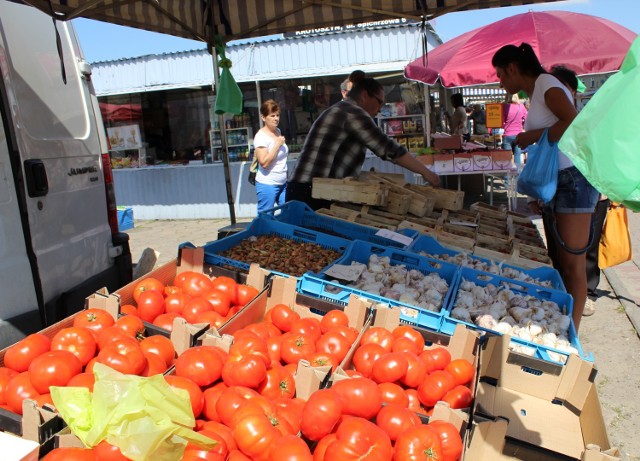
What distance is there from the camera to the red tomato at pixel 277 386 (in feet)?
6.92

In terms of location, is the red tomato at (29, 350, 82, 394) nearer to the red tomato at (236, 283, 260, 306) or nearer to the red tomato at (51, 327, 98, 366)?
the red tomato at (51, 327, 98, 366)

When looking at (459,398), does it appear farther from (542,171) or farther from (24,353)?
(542,171)

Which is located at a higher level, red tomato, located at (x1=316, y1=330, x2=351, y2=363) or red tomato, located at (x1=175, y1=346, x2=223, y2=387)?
red tomato, located at (x1=175, y1=346, x2=223, y2=387)

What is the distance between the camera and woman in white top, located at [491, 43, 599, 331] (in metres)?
3.94

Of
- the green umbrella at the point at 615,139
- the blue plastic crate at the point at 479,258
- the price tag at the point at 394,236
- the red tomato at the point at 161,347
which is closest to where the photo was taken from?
the green umbrella at the point at 615,139

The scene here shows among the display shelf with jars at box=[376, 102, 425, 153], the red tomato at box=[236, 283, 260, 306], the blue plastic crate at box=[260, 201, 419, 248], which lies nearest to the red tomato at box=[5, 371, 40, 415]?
the red tomato at box=[236, 283, 260, 306]

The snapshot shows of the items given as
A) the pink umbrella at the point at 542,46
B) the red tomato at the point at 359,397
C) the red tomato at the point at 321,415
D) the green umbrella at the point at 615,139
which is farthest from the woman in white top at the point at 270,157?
the green umbrella at the point at 615,139

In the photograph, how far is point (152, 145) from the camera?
1324 centimetres

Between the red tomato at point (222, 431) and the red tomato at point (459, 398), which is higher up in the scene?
the red tomato at point (222, 431)

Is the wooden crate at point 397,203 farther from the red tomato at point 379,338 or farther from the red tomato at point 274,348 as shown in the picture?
the red tomato at point 274,348

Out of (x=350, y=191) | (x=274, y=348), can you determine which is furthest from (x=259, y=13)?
(x=274, y=348)

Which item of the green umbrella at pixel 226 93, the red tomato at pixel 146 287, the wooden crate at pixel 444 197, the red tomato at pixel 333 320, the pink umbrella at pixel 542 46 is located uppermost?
the pink umbrella at pixel 542 46

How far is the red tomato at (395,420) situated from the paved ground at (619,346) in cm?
203

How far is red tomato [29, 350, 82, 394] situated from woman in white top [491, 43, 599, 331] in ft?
11.5
